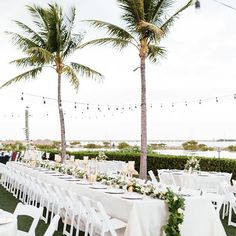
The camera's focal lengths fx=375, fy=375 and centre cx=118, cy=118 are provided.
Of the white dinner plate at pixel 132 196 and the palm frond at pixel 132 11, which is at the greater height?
the palm frond at pixel 132 11

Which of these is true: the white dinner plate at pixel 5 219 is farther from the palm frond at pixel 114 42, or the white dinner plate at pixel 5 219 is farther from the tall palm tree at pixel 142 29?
the palm frond at pixel 114 42

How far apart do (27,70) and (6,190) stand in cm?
501

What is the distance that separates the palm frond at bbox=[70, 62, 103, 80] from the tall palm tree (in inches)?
117

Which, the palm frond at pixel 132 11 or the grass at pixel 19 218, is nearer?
the grass at pixel 19 218

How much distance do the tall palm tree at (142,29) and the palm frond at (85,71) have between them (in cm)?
297

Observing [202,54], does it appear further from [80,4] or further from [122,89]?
[122,89]

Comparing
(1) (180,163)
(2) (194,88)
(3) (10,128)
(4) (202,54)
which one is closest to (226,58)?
(4) (202,54)

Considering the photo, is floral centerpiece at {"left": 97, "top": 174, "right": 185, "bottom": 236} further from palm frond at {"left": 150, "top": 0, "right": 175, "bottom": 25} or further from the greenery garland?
palm frond at {"left": 150, "top": 0, "right": 175, "bottom": 25}

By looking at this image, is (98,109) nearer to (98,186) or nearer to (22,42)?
(22,42)

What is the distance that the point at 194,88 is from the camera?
16.5m

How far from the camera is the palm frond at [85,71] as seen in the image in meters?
13.9

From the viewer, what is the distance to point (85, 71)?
13984mm

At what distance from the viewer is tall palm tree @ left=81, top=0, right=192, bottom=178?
10.4m

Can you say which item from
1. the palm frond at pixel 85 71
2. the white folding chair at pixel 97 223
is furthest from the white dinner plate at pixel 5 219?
the palm frond at pixel 85 71
